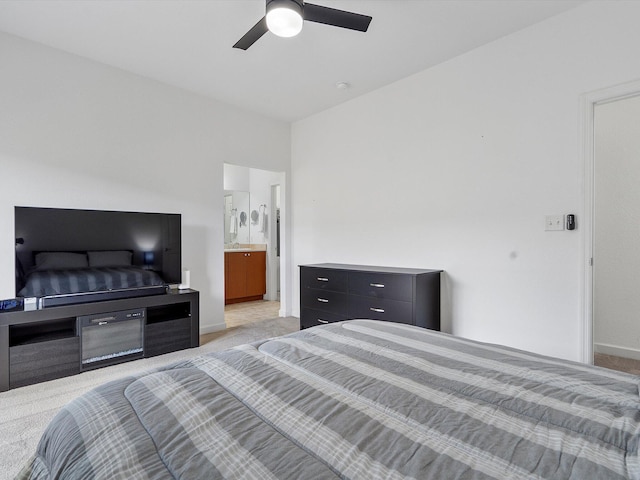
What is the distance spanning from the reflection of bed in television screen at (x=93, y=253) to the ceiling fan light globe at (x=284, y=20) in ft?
7.35

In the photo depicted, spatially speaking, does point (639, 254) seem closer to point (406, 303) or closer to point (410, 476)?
point (406, 303)

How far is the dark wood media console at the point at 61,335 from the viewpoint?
8.30ft

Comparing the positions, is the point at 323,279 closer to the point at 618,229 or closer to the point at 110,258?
the point at 110,258

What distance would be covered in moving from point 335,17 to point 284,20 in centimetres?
33

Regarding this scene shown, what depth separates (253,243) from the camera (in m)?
6.61

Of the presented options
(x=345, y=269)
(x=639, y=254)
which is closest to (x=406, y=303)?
(x=345, y=269)

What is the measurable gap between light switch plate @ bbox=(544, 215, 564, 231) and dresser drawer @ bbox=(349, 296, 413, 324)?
1.22m

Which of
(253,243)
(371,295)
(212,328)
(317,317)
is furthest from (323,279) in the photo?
(253,243)

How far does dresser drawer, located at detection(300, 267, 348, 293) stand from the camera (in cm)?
354

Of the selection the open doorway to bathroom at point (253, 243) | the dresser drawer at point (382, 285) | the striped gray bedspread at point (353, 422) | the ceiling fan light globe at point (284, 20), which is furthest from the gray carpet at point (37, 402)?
the ceiling fan light globe at point (284, 20)

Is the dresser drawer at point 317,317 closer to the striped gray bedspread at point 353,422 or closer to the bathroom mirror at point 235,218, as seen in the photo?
the striped gray bedspread at point 353,422

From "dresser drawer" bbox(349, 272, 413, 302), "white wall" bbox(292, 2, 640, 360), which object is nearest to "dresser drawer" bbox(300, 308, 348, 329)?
"dresser drawer" bbox(349, 272, 413, 302)

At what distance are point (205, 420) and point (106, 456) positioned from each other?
228mm

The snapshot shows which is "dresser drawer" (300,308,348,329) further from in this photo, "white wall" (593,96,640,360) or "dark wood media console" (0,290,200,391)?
"white wall" (593,96,640,360)
